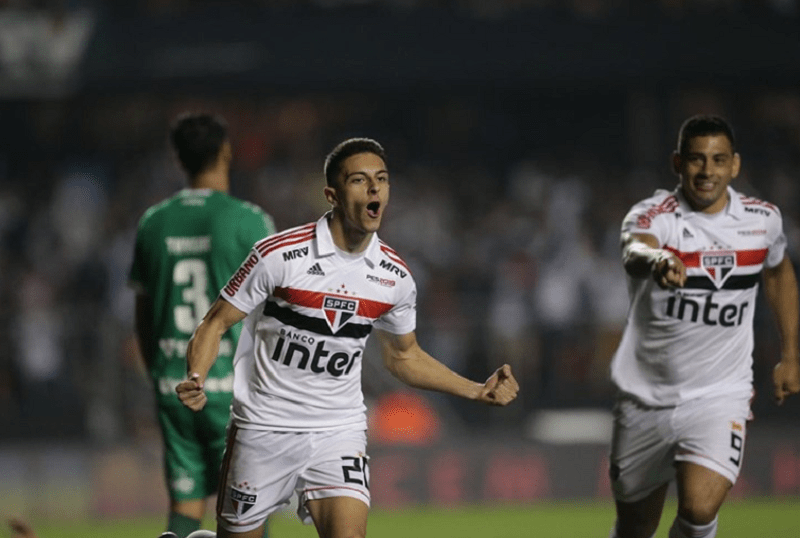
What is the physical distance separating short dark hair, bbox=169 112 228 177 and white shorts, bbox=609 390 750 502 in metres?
2.33

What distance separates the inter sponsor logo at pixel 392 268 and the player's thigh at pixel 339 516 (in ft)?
3.12

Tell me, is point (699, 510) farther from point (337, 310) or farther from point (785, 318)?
point (337, 310)

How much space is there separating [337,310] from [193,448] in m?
1.43

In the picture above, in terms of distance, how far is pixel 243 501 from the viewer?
5836 millimetres

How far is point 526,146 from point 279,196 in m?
3.54

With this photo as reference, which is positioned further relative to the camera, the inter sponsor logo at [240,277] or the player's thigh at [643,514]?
the player's thigh at [643,514]

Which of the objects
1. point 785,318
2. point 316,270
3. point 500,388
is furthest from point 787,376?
point 316,270

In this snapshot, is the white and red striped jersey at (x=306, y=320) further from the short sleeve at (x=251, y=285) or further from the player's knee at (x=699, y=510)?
the player's knee at (x=699, y=510)

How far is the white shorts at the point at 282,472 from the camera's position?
19.1 feet

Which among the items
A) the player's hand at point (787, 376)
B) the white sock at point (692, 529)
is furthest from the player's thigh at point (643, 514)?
the player's hand at point (787, 376)

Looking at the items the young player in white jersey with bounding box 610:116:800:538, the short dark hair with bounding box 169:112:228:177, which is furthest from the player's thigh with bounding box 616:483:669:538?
the short dark hair with bounding box 169:112:228:177

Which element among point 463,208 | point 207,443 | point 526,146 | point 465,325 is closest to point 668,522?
point 465,325

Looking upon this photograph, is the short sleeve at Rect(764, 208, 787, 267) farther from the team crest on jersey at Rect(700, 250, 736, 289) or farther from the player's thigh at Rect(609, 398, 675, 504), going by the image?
the player's thigh at Rect(609, 398, 675, 504)

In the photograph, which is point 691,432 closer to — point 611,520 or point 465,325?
point 611,520
